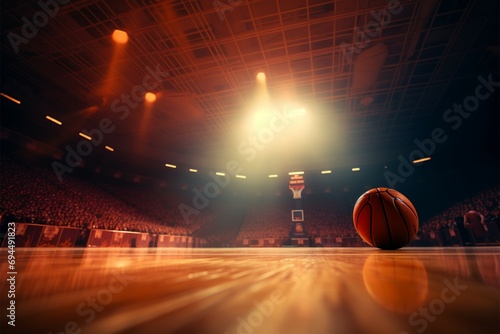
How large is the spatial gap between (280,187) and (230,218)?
5.13 meters

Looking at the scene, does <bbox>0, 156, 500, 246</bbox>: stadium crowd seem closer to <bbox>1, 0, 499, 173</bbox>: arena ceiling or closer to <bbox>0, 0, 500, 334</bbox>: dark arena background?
<bbox>0, 0, 500, 334</bbox>: dark arena background

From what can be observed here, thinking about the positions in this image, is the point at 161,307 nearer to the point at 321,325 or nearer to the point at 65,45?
the point at 321,325

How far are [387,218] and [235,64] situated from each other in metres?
6.97

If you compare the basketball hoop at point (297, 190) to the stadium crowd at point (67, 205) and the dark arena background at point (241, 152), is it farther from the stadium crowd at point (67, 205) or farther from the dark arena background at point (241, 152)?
the stadium crowd at point (67, 205)

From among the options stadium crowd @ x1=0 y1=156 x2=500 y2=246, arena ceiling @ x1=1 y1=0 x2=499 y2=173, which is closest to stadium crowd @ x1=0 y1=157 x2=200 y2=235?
stadium crowd @ x1=0 y1=156 x2=500 y2=246

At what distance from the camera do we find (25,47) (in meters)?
7.54

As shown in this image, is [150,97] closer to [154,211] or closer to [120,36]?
[120,36]

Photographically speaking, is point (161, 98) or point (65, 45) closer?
point (65, 45)

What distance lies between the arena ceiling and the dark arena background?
0.19 feet

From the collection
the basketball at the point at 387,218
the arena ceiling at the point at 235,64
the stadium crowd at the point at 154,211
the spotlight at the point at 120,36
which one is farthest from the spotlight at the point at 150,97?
the basketball at the point at 387,218

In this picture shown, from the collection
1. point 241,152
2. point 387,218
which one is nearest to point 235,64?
point 387,218

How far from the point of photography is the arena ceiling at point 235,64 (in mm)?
6414

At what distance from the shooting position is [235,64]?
8148mm

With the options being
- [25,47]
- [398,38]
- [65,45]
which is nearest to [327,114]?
[398,38]
